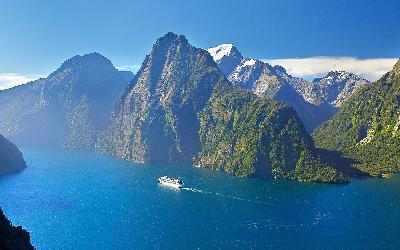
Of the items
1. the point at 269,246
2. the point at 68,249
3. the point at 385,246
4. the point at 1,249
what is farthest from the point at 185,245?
the point at 1,249

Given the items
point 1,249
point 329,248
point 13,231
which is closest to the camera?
point 1,249

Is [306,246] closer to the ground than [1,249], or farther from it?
closer to the ground

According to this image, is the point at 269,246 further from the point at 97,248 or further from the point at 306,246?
the point at 97,248

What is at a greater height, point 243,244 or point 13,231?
point 13,231

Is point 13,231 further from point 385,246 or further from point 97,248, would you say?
point 385,246

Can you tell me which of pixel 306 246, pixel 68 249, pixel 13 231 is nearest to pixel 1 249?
pixel 13 231

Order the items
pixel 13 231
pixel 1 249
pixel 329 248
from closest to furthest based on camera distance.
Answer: pixel 1 249
pixel 13 231
pixel 329 248

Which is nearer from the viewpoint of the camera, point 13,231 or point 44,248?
point 13,231
